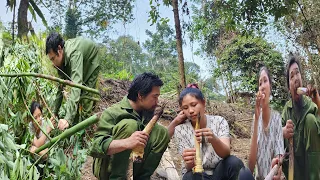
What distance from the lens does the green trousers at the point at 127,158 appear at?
2.13 m

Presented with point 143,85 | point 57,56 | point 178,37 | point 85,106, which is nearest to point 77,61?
point 57,56

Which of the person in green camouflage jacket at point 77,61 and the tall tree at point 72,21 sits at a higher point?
the tall tree at point 72,21

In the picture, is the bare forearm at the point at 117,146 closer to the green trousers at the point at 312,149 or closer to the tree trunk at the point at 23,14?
the green trousers at the point at 312,149

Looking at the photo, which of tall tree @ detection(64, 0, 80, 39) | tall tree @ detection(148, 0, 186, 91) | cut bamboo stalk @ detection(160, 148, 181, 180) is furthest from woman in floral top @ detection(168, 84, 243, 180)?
tall tree @ detection(64, 0, 80, 39)

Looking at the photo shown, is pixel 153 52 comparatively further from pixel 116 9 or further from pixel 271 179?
pixel 271 179

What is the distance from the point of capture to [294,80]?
2418 mm

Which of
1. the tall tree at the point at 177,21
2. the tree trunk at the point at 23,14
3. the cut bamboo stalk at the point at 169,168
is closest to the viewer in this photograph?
the cut bamboo stalk at the point at 169,168

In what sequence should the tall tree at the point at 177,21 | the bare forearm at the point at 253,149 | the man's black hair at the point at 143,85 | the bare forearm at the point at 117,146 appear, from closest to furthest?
the bare forearm at the point at 117,146 < the man's black hair at the point at 143,85 < the bare forearm at the point at 253,149 < the tall tree at the point at 177,21

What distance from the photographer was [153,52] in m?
20.8

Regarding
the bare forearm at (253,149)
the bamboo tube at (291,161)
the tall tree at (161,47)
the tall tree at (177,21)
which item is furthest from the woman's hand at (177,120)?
the tall tree at (161,47)

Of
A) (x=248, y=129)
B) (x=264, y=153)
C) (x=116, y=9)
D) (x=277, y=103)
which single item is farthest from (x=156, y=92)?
(x=116, y=9)

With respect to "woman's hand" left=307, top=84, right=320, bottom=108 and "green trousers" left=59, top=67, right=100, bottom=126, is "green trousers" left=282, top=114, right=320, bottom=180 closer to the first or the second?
"woman's hand" left=307, top=84, right=320, bottom=108

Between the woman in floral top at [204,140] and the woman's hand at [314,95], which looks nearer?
the woman in floral top at [204,140]

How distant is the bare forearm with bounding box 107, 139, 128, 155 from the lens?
2.04 meters
